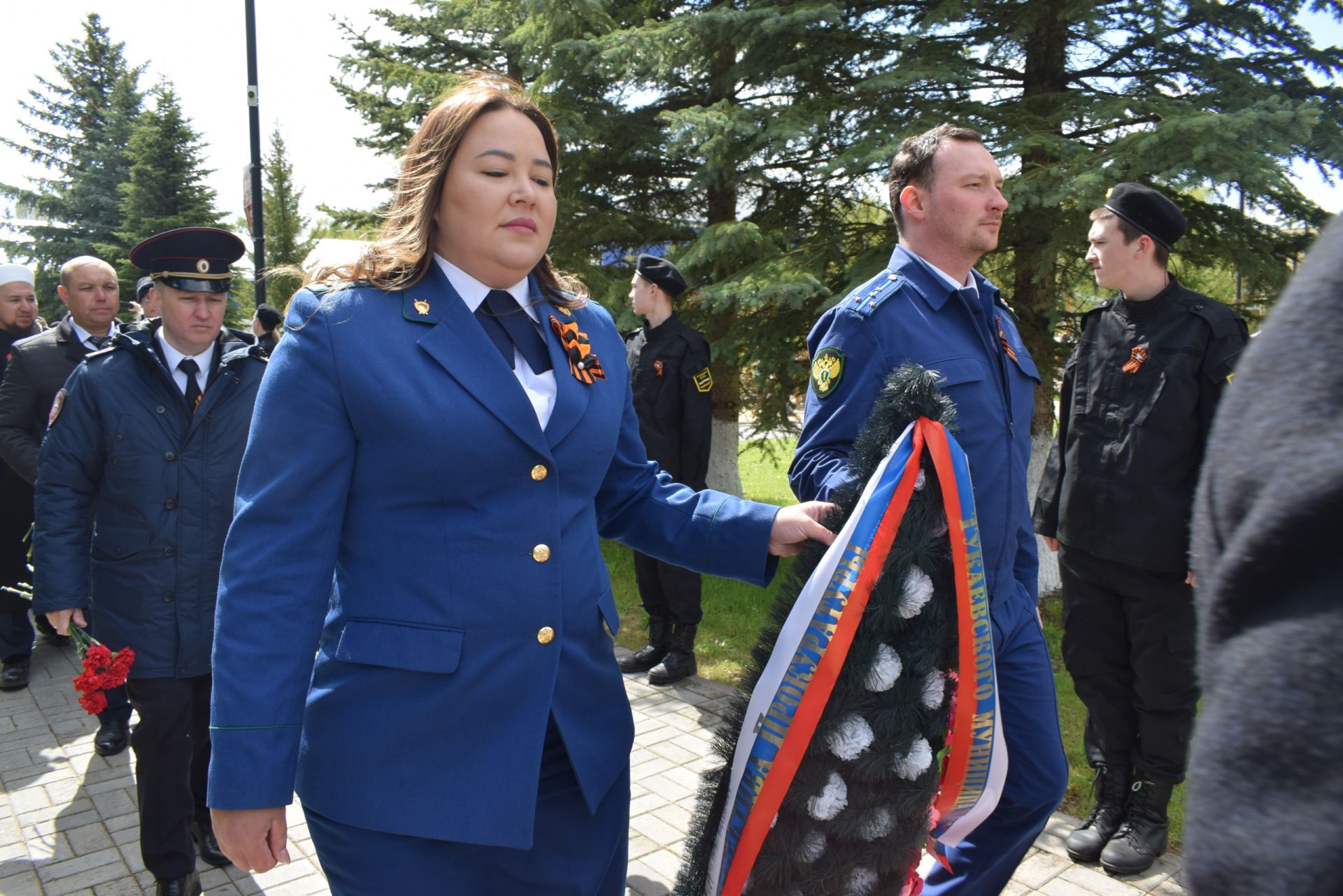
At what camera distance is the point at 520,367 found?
2148 millimetres

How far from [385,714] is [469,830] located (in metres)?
0.28

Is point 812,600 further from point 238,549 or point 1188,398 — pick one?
point 1188,398

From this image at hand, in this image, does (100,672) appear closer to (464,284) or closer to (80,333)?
(464,284)

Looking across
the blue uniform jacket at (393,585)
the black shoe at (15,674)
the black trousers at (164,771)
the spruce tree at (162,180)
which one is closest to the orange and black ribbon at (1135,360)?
the blue uniform jacket at (393,585)

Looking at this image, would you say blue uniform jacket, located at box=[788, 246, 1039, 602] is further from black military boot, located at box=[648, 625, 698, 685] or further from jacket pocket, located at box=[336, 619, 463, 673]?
black military boot, located at box=[648, 625, 698, 685]

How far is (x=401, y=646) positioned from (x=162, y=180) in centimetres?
2810

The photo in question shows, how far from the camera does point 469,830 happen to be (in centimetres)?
189

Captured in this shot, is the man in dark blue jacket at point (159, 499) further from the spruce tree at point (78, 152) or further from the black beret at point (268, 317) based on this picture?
the spruce tree at point (78, 152)

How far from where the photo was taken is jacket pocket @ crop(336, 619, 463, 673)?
1.87 m

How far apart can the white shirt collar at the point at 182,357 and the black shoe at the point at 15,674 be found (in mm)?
3876

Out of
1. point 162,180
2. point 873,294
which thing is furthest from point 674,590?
point 162,180

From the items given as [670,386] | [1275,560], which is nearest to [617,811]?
[1275,560]

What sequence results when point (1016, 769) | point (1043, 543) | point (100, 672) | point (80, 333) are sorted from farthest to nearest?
1. point (1043, 543)
2. point (80, 333)
3. point (100, 672)
4. point (1016, 769)

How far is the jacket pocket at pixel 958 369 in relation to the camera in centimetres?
301
